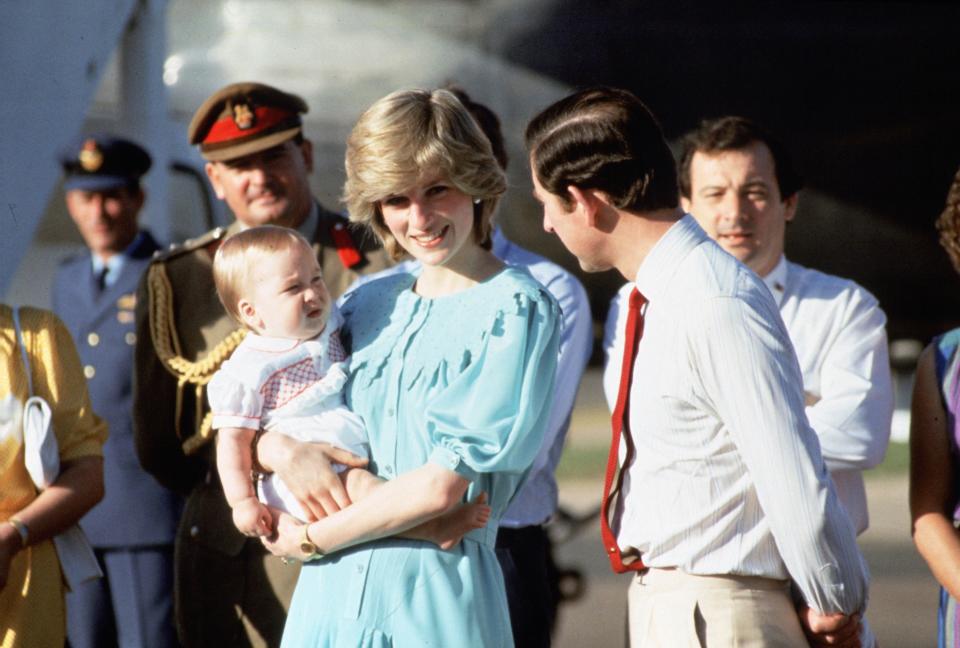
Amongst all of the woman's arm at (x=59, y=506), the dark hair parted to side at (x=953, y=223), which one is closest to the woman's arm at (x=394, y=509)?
the woman's arm at (x=59, y=506)

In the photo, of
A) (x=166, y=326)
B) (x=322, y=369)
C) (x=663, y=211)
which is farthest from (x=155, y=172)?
(x=663, y=211)

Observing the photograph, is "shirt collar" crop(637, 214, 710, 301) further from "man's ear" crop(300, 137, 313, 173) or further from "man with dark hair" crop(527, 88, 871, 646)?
"man's ear" crop(300, 137, 313, 173)

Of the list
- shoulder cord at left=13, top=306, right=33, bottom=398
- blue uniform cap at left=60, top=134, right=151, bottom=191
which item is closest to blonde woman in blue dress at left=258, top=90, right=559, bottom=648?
shoulder cord at left=13, top=306, right=33, bottom=398

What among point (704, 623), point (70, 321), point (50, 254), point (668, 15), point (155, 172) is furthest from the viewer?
point (50, 254)

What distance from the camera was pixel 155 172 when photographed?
6465 millimetres

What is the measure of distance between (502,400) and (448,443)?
114mm

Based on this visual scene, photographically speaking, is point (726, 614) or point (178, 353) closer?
point (726, 614)

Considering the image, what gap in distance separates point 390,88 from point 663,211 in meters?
7.97

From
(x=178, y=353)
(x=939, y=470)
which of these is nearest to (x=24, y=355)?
(x=178, y=353)

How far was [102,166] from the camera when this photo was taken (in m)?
5.00

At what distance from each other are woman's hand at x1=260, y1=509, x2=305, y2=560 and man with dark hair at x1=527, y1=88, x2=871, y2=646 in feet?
1.78

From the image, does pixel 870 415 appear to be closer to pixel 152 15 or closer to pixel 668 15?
pixel 152 15

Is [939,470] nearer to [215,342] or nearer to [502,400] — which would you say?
[502,400]

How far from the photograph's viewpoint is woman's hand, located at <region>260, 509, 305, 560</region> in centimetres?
243
